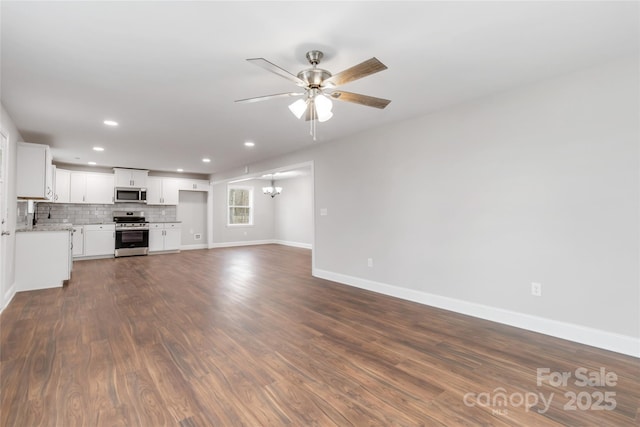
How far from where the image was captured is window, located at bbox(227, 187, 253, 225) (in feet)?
32.7

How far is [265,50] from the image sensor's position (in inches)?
89.4

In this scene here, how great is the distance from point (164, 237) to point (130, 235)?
32.6 inches

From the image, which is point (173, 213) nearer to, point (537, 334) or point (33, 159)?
point (33, 159)

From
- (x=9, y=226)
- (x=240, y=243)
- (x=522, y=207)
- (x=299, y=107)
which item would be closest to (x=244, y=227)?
(x=240, y=243)

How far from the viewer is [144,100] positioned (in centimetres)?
323

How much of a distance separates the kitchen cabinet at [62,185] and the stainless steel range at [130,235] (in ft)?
3.77

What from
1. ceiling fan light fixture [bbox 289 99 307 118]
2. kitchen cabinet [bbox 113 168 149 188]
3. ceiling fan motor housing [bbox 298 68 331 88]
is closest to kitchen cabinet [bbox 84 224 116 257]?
kitchen cabinet [bbox 113 168 149 188]

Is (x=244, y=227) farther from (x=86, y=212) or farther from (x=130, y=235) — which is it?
(x=86, y=212)

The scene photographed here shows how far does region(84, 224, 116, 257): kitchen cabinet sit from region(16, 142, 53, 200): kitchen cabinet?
293cm

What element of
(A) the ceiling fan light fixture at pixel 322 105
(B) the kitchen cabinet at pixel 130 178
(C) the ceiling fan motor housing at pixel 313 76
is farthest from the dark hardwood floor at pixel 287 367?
(B) the kitchen cabinet at pixel 130 178

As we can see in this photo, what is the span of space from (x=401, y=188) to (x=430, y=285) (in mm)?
1324

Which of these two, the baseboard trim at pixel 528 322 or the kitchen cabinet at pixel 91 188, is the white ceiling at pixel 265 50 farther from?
the kitchen cabinet at pixel 91 188

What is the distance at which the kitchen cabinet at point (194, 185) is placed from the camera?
29.0 ft

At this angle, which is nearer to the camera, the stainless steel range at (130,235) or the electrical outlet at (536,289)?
the electrical outlet at (536,289)
